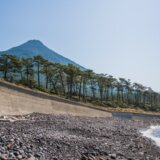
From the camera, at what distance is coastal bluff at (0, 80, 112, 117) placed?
2900 cm

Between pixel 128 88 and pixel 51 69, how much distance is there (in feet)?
154

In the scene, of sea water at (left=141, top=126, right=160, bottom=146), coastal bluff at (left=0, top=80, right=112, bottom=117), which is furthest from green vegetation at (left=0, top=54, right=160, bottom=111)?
sea water at (left=141, top=126, right=160, bottom=146)

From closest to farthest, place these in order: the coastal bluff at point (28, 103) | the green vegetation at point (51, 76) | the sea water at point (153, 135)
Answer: the sea water at point (153, 135), the coastal bluff at point (28, 103), the green vegetation at point (51, 76)

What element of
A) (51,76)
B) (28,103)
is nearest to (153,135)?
(28,103)

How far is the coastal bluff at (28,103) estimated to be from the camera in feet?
95.1

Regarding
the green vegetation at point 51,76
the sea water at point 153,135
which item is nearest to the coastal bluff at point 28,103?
the sea water at point 153,135

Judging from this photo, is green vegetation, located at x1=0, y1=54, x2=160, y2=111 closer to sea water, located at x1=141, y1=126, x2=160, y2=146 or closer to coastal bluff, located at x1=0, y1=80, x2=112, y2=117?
coastal bluff, located at x1=0, y1=80, x2=112, y2=117

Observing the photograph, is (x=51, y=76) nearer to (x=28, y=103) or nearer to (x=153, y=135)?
(x=28, y=103)

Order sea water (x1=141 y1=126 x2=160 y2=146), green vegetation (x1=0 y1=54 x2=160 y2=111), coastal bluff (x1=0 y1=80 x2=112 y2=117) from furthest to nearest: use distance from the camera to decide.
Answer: green vegetation (x1=0 y1=54 x2=160 y2=111) → coastal bluff (x1=0 y1=80 x2=112 y2=117) → sea water (x1=141 y1=126 x2=160 y2=146)

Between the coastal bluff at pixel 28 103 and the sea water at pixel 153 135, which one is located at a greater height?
the coastal bluff at pixel 28 103

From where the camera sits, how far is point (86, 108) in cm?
5088

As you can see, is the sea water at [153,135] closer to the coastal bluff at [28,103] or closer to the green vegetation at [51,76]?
the coastal bluff at [28,103]

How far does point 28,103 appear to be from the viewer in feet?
111

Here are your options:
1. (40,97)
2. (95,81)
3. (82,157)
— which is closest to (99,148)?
(82,157)
